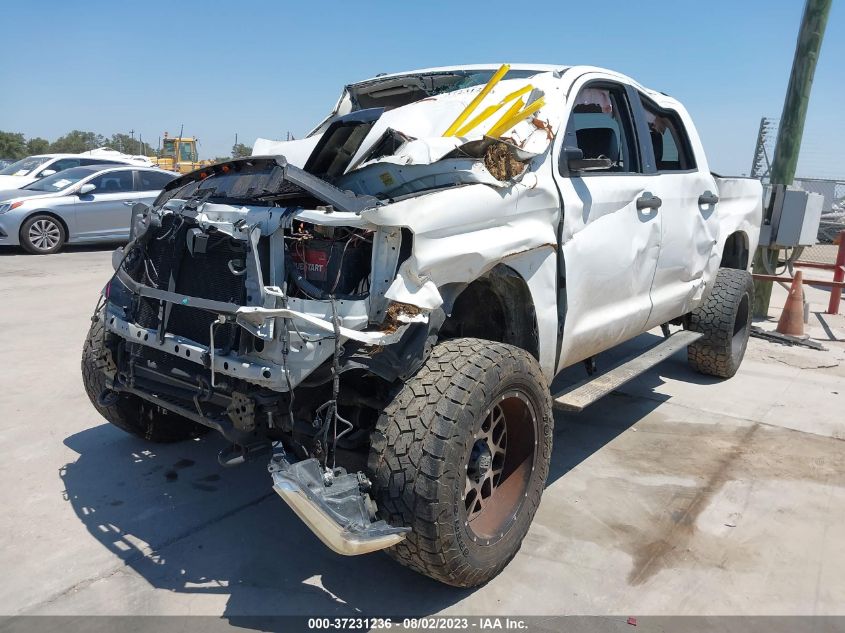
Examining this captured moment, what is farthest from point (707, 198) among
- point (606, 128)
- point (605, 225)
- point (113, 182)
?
point (113, 182)

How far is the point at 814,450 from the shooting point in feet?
15.3

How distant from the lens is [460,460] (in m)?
2.66

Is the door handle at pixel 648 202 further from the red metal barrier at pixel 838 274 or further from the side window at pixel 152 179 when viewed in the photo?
the side window at pixel 152 179

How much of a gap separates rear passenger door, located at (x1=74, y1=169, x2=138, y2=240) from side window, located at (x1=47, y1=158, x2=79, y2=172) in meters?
2.97

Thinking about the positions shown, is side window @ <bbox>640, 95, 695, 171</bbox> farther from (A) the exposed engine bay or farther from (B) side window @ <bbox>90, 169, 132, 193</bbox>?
(B) side window @ <bbox>90, 169, 132, 193</bbox>

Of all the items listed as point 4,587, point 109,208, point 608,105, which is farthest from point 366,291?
point 109,208

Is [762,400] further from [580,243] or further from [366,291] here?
[366,291]

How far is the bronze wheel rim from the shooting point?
9.65 ft

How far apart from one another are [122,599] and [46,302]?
6194 millimetres

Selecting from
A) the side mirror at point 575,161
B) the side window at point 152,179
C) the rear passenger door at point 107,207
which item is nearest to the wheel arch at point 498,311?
the side mirror at point 575,161

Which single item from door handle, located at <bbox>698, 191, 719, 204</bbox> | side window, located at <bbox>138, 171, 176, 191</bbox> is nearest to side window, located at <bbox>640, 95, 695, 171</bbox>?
door handle, located at <bbox>698, 191, 719, 204</bbox>

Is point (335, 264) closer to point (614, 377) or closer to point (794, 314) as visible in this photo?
point (614, 377)

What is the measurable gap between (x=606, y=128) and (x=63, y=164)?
14.7 m

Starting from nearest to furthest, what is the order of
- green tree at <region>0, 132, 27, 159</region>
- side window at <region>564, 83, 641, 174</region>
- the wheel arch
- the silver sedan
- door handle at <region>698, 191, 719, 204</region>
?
the wheel arch, side window at <region>564, 83, 641, 174</region>, door handle at <region>698, 191, 719, 204</region>, the silver sedan, green tree at <region>0, 132, 27, 159</region>
